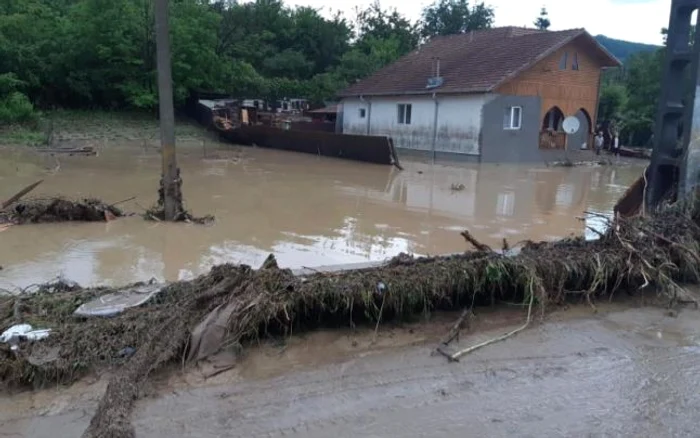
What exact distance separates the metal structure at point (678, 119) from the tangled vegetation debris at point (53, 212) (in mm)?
8004

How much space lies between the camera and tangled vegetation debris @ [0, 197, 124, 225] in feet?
28.7

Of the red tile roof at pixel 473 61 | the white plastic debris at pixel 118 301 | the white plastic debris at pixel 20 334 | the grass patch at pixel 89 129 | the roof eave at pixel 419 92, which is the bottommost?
the white plastic debris at pixel 20 334

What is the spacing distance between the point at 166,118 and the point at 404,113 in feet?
62.1

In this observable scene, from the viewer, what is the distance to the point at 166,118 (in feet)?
28.0

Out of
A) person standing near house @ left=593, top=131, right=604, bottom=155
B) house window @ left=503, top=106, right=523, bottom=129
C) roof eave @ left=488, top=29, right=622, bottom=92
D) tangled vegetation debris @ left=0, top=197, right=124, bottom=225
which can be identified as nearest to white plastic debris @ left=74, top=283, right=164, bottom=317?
tangled vegetation debris @ left=0, top=197, right=124, bottom=225

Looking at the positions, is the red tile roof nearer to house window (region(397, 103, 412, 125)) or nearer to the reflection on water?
house window (region(397, 103, 412, 125))

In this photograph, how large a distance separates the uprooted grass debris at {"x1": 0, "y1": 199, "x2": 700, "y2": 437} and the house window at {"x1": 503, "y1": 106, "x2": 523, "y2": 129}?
17.5 meters

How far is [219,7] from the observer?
43.9 meters

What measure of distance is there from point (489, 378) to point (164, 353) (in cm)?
215

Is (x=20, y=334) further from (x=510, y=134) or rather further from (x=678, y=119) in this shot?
(x=510, y=134)

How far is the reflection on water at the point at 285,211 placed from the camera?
7.06 meters

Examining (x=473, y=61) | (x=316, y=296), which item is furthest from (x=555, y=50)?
(x=316, y=296)

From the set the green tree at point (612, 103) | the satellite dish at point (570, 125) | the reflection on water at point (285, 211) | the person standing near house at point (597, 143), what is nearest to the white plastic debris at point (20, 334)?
the reflection on water at point (285, 211)

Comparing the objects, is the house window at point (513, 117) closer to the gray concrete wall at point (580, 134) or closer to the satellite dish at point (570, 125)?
the satellite dish at point (570, 125)
